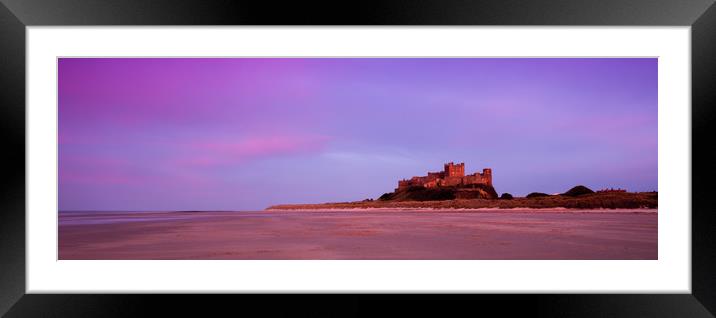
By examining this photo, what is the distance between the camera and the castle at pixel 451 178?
44.4 meters

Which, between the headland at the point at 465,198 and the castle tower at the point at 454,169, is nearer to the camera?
the headland at the point at 465,198

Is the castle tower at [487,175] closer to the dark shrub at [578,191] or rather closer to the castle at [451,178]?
the castle at [451,178]

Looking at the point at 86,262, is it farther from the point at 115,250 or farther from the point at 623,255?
the point at 623,255

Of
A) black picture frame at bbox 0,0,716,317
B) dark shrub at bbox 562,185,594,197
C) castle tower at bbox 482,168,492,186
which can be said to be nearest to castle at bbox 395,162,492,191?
castle tower at bbox 482,168,492,186

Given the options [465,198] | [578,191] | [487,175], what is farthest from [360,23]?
[487,175]

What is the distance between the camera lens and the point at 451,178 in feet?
149

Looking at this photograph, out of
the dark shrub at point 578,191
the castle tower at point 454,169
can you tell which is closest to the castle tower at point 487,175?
the castle tower at point 454,169

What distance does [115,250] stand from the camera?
199 inches

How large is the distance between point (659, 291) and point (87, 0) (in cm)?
432

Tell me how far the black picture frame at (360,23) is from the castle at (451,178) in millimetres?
41782

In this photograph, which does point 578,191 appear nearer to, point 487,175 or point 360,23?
point 487,175

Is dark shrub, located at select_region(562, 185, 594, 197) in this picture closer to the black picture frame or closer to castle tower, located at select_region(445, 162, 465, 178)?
castle tower, located at select_region(445, 162, 465, 178)

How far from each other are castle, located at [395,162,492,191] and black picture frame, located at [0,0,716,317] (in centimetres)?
4178

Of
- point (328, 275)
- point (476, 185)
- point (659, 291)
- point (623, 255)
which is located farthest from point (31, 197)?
point (476, 185)
